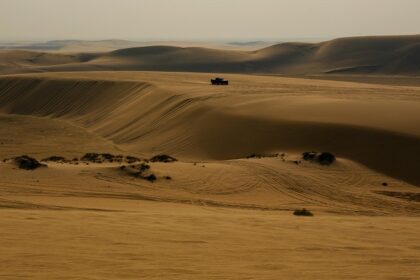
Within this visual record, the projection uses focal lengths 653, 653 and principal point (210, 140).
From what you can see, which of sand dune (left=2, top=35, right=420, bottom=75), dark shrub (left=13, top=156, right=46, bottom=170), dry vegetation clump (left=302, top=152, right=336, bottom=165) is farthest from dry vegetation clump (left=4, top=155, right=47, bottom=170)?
sand dune (left=2, top=35, right=420, bottom=75)

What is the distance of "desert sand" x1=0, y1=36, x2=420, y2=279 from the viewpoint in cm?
847

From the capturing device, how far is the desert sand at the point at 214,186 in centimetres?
847

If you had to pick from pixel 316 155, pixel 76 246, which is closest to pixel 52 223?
pixel 76 246

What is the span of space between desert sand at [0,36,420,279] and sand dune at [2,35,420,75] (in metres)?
38.5

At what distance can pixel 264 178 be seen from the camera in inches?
687

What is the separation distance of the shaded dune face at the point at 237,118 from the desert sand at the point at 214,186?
0.29ft

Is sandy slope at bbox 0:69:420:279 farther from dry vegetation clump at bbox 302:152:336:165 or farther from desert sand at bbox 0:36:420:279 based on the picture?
dry vegetation clump at bbox 302:152:336:165

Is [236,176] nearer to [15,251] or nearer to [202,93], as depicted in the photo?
[15,251]

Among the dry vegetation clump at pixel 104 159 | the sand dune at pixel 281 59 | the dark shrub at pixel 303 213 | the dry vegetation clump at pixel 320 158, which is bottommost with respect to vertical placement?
the dry vegetation clump at pixel 104 159

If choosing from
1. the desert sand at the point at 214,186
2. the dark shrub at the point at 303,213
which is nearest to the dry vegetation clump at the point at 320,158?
the desert sand at the point at 214,186

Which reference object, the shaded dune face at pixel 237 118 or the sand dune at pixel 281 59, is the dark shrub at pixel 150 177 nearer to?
the shaded dune face at pixel 237 118

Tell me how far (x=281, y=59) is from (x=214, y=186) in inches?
2875

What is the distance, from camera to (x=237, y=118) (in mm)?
27109

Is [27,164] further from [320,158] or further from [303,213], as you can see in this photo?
[320,158]
